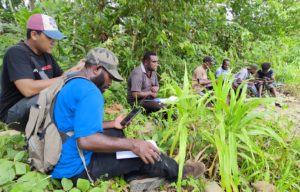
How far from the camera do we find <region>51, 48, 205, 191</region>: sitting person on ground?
77.7 inches

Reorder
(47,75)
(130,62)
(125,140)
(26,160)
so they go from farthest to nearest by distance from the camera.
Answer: (130,62), (47,75), (26,160), (125,140)

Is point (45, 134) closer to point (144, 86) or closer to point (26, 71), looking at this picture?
point (26, 71)

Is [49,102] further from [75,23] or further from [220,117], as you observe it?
[75,23]

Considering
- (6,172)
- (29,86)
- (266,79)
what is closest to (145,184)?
(6,172)

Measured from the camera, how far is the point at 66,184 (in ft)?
7.04

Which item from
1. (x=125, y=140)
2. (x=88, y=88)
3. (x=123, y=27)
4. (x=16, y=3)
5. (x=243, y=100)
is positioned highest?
(x=16, y=3)

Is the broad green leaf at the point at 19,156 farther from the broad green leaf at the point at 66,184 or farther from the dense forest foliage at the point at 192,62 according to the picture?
the broad green leaf at the point at 66,184

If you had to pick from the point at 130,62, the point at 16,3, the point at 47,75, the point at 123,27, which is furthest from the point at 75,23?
the point at 16,3

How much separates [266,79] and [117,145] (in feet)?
22.1

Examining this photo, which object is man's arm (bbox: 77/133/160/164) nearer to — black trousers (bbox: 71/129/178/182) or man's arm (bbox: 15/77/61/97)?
black trousers (bbox: 71/129/178/182)

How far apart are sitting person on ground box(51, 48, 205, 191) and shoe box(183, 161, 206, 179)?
0.13 metres

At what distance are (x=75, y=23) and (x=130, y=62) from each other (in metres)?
1.41

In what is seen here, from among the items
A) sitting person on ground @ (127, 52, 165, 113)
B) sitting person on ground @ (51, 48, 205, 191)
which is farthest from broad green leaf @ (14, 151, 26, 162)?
sitting person on ground @ (127, 52, 165, 113)

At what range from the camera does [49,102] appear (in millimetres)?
2174
